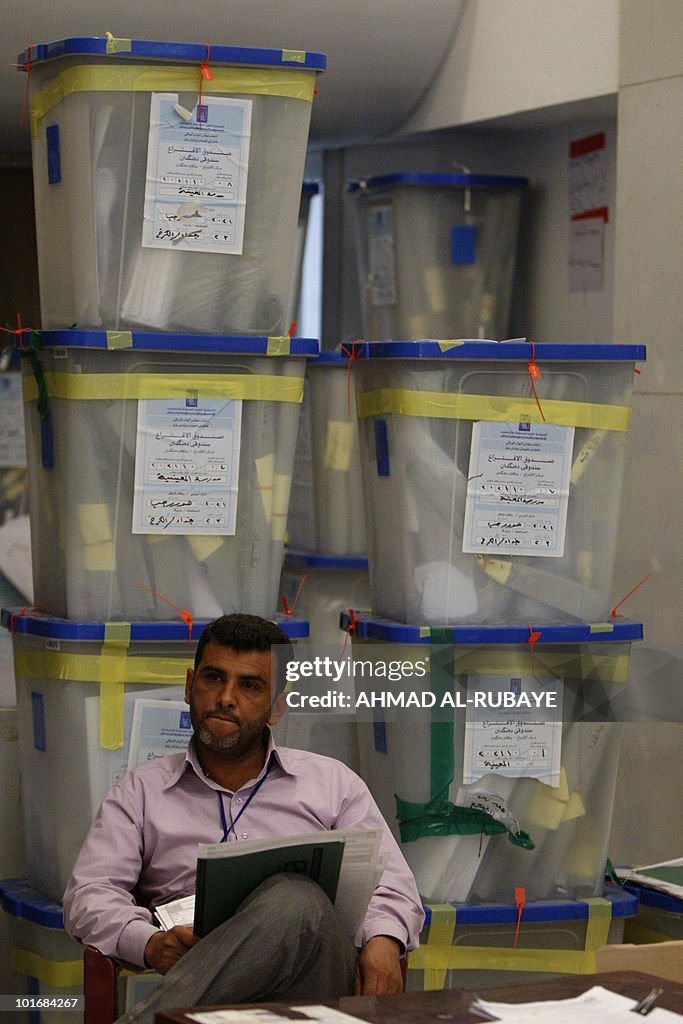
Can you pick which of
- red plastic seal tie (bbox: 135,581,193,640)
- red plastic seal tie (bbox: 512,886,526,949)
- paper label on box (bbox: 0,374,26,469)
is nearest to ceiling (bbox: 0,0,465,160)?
paper label on box (bbox: 0,374,26,469)

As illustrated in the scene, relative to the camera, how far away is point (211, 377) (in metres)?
2.49

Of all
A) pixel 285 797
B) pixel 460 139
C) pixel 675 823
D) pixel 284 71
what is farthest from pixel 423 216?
pixel 285 797

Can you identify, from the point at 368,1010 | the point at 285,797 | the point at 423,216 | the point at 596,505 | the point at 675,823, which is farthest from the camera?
the point at 423,216

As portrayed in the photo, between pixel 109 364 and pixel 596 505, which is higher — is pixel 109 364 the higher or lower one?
the higher one

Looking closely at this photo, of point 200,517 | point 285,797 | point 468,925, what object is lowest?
point 468,925

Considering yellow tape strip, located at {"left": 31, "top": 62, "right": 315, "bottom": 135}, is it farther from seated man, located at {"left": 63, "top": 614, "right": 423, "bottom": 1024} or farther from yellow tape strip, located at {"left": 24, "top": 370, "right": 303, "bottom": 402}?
seated man, located at {"left": 63, "top": 614, "right": 423, "bottom": 1024}

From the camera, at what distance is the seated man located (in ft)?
6.49

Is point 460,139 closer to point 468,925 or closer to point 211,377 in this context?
point 211,377

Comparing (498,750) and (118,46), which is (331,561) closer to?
(498,750)

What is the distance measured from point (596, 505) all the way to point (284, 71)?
932mm

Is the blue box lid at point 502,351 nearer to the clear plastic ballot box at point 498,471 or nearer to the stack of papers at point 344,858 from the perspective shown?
the clear plastic ballot box at point 498,471

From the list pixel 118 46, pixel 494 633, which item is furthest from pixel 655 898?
pixel 118 46

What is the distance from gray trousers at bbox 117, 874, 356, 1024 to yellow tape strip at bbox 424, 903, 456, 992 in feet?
2.39

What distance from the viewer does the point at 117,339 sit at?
241 cm
